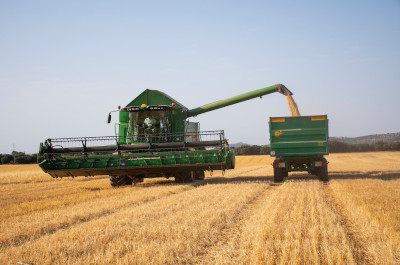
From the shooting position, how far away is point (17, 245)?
514cm

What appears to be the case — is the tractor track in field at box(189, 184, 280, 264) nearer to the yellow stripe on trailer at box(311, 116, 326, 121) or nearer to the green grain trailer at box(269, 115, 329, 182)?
the green grain trailer at box(269, 115, 329, 182)

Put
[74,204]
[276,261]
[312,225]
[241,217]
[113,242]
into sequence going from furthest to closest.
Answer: [74,204] < [241,217] < [312,225] < [113,242] < [276,261]

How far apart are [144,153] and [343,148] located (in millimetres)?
44854

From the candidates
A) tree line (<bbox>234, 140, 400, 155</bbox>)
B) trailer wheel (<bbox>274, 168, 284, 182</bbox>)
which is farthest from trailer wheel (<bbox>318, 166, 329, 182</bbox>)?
tree line (<bbox>234, 140, 400, 155</bbox>)

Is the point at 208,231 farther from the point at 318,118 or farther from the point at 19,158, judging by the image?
the point at 19,158

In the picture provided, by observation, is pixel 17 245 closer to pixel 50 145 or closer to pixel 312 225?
pixel 312 225

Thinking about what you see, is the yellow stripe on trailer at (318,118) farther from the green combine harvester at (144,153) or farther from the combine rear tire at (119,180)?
the combine rear tire at (119,180)

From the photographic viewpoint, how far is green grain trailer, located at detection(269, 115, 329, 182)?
13.4 m

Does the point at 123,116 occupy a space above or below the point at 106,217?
above

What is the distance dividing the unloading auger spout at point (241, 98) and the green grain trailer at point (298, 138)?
3.16 m

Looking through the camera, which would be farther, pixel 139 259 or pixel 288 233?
pixel 288 233

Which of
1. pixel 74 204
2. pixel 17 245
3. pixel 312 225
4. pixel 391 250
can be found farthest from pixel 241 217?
pixel 74 204

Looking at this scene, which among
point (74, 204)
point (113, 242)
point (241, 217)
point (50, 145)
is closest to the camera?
point (113, 242)

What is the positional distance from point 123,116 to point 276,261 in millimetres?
10921
